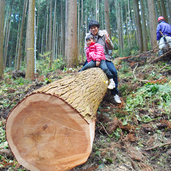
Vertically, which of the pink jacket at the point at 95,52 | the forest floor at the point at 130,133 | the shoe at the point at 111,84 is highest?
the pink jacket at the point at 95,52

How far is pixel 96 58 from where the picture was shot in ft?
11.9

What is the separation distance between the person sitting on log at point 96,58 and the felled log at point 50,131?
6.99 feet

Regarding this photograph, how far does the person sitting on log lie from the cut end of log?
2.24 m

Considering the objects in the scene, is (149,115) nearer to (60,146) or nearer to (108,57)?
(108,57)

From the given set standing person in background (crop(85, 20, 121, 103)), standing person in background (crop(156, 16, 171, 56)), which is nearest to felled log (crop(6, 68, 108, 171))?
standing person in background (crop(85, 20, 121, 103))

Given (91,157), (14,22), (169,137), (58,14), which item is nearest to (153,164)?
(169,137)

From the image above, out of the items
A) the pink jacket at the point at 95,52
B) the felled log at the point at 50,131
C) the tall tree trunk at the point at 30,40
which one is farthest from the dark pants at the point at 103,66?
the tall tree trunk at the point at 30,40

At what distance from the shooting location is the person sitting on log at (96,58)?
3.63m

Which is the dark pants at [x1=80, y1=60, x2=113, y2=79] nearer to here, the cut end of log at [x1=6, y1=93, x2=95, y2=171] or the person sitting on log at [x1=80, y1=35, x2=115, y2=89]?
the person sitting on log at [x1=80, y1=35, x2=115, y2=89]

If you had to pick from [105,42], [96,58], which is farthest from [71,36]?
[96,58]

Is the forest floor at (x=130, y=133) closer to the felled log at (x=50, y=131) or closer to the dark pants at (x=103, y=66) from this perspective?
the felled log at (x=50, y=131)

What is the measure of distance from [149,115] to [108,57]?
1.87 m

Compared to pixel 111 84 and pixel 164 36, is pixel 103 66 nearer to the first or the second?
pixel 111 84

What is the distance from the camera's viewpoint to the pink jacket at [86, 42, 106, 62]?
11.9 ft
